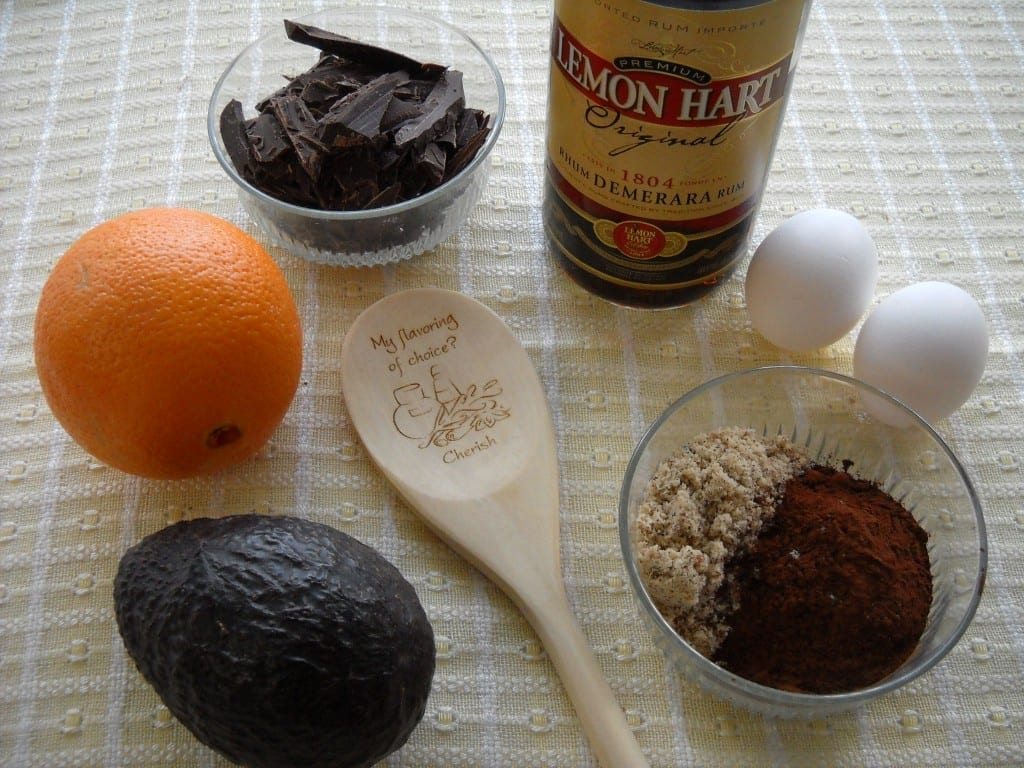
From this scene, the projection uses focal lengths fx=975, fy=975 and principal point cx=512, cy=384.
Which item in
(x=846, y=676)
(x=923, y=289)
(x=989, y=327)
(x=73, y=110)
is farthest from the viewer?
(x=73, y=110)

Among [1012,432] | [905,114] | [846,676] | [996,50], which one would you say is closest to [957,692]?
[846,676]

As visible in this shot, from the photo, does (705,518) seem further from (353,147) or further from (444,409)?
(353,147)

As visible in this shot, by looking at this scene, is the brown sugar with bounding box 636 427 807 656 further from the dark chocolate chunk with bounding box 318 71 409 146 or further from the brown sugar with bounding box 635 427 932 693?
the dark chocolate chunk with bounding box 318 71 409 146

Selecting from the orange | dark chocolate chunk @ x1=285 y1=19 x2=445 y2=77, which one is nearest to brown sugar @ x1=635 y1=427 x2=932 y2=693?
the orange

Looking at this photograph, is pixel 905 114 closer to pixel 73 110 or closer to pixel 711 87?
pixel 711 87

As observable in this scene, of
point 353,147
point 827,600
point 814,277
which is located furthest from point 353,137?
point 827,600

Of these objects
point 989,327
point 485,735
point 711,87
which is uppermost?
point 711,87
